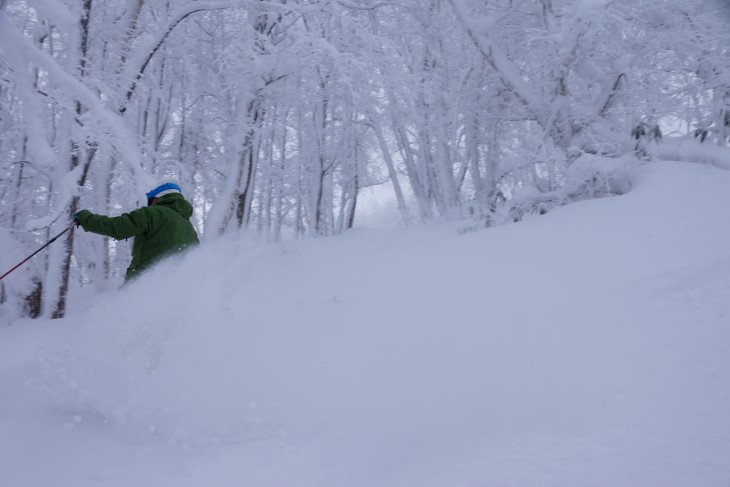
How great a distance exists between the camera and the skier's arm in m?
3.62

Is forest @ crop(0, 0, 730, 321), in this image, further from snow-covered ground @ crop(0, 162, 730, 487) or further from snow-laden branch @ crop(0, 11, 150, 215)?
snow-covered ground @ crop(0, 162, 730, 487)

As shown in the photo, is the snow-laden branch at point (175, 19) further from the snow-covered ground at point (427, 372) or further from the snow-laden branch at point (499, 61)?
the snow-covered ground at point (427, 372)

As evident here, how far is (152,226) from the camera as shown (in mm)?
3893

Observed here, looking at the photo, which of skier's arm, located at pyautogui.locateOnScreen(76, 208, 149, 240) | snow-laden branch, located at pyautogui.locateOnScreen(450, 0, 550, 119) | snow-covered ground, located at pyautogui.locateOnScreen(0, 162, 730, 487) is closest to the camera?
snow-covered ground, located at pyautogui.locateOnScreen(0, 162, 730, 487)

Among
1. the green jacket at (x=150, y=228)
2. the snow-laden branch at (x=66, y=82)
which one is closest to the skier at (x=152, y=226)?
the green jacket at (x=150, y=228)

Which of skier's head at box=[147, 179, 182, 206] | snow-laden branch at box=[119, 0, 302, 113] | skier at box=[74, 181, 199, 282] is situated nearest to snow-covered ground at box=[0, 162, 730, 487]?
skier at box=[74, 181, 199, 282]

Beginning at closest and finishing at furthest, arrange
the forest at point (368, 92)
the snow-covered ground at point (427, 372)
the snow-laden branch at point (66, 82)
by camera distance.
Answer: the snow-covered ground at point (427, 372) < the snow-laden branch at point (66, 82) < the forest at point (368, 92)

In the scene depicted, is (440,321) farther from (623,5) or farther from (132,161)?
(623,5)

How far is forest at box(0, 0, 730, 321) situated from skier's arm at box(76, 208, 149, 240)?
61 cm

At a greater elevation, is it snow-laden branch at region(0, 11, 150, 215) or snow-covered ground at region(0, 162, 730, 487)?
snow-laden branch at region(0, 11, 150, 215)

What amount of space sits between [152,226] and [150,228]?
0.03m

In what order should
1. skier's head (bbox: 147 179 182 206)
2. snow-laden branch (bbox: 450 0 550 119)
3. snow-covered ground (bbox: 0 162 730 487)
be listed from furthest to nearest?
1. snow-laden branch (bbox: 450 0 550 119)
2. skier's head (bbox: 147 179 182 206)
3. snow-covered ground (bbox: 0 162 730 487)

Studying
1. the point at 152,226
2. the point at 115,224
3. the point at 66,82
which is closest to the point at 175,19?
the point at 66,82

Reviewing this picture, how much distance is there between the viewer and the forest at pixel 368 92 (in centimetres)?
548
